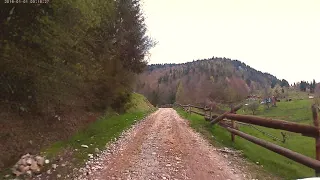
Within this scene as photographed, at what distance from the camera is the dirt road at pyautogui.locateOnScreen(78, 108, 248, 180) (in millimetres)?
7148

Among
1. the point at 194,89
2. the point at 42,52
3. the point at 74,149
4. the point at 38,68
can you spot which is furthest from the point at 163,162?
the point at 194,89

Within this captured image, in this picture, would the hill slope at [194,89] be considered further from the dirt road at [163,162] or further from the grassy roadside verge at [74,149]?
the dirt road at [163,162]

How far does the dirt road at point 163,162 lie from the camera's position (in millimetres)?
7148

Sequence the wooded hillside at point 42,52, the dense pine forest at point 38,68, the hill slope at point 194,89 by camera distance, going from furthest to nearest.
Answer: the hill slope at point 194,89, the wooded hillside at point 42,52, the dense pine forest at point 38,68

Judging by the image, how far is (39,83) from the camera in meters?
11.3

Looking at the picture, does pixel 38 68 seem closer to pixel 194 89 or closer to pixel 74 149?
pixel 74 149

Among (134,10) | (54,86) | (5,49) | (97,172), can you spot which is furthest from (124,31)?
(97,172)

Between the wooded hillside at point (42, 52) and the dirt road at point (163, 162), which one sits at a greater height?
the wooded hillside at point (42, 52)

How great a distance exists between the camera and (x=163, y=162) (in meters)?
8.29

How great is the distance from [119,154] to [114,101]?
1551 centimetres

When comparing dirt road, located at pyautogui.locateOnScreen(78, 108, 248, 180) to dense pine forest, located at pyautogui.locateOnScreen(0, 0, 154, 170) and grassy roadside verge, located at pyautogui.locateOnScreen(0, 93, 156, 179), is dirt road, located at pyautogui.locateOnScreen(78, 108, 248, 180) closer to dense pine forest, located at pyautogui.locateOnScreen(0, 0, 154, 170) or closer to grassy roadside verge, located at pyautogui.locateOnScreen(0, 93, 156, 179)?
grassy roadside verge, located at pyautogui.locateOnScreen(0, 93, 156, 179)

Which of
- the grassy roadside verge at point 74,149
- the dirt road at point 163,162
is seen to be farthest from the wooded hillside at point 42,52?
the dirt road at point 163,162

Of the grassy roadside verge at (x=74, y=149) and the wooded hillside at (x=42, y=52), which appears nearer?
the grassy roadside verge at (x=74, y=149)

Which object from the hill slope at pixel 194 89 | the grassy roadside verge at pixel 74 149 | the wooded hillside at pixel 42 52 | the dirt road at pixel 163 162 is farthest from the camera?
the hill slope at pixel 194 89
